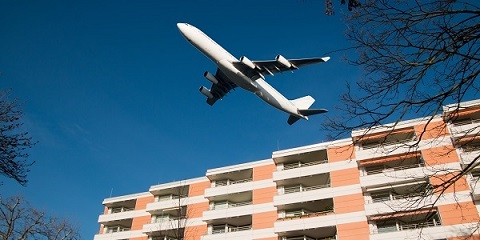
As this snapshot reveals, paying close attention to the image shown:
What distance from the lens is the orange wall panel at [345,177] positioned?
28164 mm

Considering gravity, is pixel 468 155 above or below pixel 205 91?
below

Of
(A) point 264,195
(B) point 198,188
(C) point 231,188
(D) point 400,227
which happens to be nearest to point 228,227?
(C) point 231,188

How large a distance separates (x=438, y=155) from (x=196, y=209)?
22354 mm

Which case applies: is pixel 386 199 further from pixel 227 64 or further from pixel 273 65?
pixel 227 64

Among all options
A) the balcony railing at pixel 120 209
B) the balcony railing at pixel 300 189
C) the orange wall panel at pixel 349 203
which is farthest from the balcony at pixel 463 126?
the balcony railing at pixel 120 209

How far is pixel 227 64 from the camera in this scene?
94.6 feet

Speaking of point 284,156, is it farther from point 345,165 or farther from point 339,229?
point 339,229

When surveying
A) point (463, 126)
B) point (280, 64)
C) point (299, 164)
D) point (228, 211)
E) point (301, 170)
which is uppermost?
point (280, 64)

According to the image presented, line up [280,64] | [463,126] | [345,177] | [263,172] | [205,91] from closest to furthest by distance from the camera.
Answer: [463,126], [280,64], [345,177], [263,172], [205,91]

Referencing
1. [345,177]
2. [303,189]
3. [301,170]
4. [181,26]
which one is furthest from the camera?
[303,189]

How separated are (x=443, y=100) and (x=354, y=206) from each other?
21.9 metres

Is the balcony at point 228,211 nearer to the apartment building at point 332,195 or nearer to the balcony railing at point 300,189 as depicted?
the apartment building at point 332,195

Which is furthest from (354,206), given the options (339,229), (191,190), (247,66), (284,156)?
(191,190)

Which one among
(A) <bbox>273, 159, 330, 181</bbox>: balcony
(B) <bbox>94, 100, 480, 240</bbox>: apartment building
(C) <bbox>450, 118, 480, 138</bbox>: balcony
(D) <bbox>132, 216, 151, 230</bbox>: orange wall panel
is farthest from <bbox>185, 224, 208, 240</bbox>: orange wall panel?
(C) <bbox>450, 118, 480, 138</bbox>: balcony
